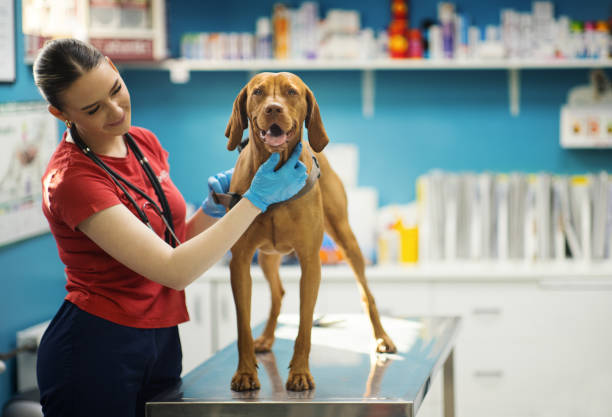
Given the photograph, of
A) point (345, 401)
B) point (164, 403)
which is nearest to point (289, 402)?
point (345, 401)

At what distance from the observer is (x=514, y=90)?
12.5 ft

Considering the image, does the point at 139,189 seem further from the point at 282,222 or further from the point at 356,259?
the point at 356,259

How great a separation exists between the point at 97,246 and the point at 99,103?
0.30 meters

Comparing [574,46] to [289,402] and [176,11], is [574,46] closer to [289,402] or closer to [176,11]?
[176,11]

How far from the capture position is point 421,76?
12.7ft

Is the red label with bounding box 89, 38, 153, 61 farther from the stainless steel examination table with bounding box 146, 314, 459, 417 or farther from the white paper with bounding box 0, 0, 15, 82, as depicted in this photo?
the stainless steel examination table with bounding box 146, 314, 459, 417

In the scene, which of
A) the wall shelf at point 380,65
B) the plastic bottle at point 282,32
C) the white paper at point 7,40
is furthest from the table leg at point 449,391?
the white paper at point 7,40

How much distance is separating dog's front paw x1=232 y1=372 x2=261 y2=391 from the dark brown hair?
0.66 m

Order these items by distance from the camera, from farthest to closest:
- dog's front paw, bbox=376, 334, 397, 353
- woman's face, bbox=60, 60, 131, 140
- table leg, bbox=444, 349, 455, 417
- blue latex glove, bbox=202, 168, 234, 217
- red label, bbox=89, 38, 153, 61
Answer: red label, bbox=89, 38, 153, 61, table leg, bbox=444, 349, 455, 417, dog's front paw, bbox=376, 334, 397, 353, blue latex glove, bbox=202, 168, 234, 217, woman's face, bbox=60, 60, 131, 140

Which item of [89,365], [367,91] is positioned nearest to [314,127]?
[89,365]


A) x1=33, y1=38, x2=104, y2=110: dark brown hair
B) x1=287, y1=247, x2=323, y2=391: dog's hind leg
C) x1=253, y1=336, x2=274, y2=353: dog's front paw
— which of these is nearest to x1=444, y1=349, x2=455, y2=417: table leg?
x1=253, y1=336, x2=274, y2=353: dog's front paw

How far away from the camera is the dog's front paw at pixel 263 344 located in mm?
1840

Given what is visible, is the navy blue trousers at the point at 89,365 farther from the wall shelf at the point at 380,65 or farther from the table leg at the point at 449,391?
the wall shelf at the point at 380,65

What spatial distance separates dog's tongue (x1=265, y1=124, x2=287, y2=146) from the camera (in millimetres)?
1439
